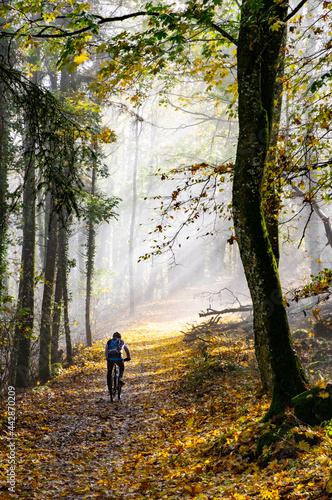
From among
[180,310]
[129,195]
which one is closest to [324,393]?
[180,310]

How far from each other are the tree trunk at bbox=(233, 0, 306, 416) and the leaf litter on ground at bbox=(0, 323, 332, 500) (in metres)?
0.76

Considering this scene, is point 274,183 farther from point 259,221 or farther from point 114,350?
point 114,350

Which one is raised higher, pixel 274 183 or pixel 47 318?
pixel 274 183

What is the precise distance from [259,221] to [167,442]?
14.3 ft

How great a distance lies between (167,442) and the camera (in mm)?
6535

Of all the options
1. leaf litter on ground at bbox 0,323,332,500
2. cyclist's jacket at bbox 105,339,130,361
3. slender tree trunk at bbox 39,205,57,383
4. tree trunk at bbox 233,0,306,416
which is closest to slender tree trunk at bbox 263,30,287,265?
tree trunk at bbox 233,0,306,416

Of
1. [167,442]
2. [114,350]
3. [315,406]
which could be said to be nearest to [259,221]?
[315,406]

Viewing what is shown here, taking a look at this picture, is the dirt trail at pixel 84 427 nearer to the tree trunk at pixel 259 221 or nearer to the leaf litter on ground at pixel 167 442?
the leaf litter on ground at pixel 167 442

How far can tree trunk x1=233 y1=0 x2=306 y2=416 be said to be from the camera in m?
5.12

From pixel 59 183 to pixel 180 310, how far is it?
27.7 meters

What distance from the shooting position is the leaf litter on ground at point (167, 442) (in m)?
4.20

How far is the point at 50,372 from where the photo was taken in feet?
40.2

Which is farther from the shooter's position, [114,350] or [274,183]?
[114,350]

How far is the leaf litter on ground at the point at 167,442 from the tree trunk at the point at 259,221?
76 cm
